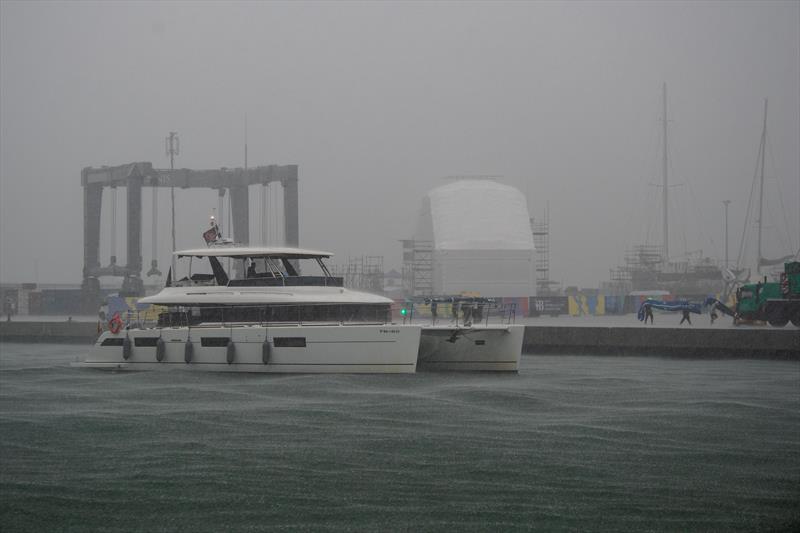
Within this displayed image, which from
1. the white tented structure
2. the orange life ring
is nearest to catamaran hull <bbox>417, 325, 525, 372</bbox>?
the orange life ring

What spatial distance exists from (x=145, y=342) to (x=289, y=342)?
4.97 metres

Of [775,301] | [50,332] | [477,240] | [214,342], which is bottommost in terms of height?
[50,332]

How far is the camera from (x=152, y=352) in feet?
97.8

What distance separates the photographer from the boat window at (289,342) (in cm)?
2755

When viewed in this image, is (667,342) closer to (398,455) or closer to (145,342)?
(145,342)

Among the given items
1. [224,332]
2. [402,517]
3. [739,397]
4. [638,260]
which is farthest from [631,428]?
[638,260]

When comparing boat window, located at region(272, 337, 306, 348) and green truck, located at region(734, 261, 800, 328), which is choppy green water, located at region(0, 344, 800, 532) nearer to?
boat window, located at region(272, 337, 306, 348)

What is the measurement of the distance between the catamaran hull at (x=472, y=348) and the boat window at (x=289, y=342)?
3.75 metres

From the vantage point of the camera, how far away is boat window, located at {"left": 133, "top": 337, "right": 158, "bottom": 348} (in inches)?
1177

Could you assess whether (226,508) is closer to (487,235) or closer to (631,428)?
(631,428)

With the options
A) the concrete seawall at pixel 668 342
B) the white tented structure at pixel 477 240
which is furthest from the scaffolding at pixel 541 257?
the concrete seawall at pixel 668 342

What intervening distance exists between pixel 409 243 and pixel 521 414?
87967 millimetres

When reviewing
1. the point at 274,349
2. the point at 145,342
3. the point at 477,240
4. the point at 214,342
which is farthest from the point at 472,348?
the point at 477,240

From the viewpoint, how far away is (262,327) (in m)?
28.3
